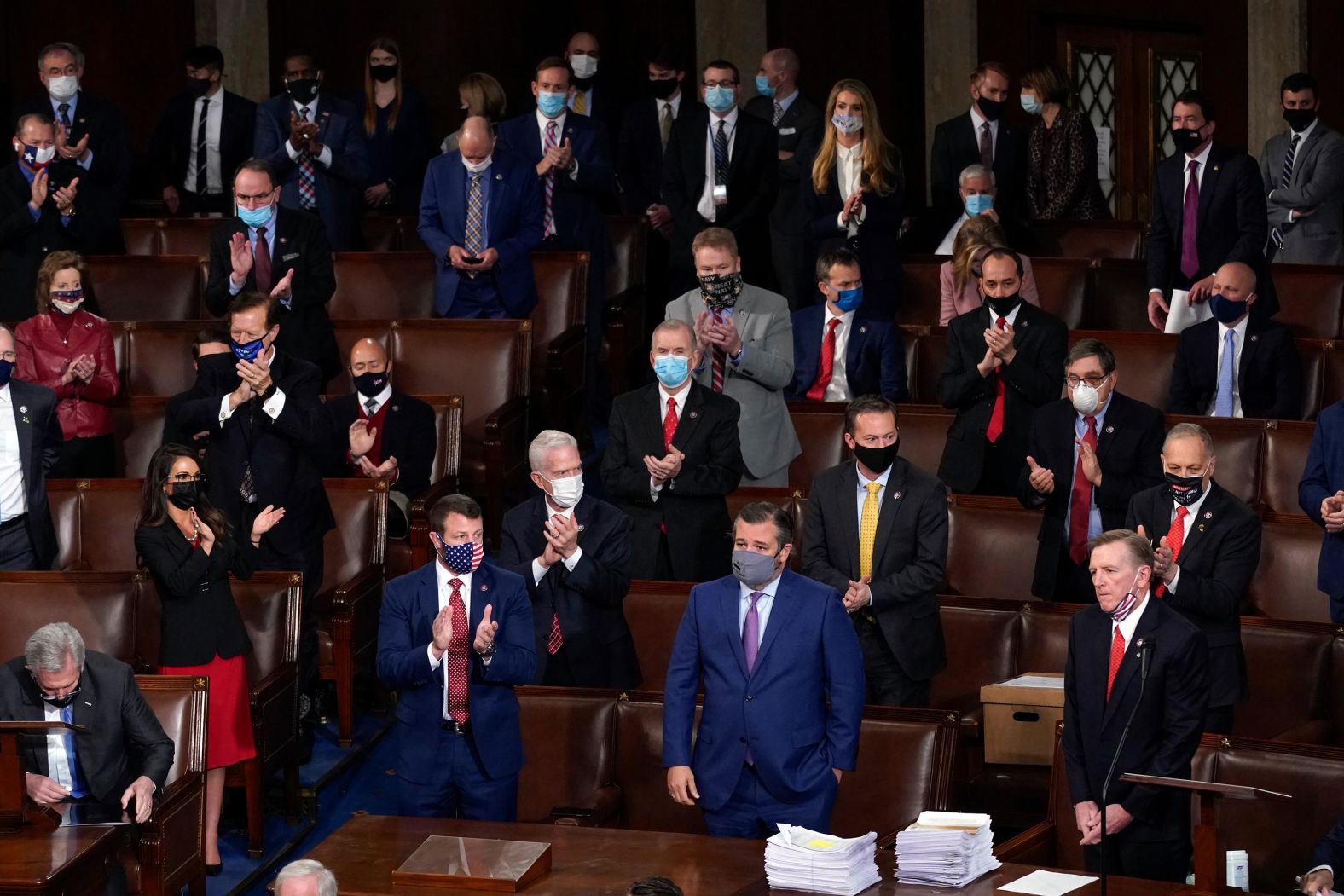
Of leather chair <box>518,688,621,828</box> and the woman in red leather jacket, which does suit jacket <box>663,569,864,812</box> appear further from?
the woman in red leather jacket

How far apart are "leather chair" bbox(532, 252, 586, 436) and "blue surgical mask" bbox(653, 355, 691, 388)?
6.72 ft

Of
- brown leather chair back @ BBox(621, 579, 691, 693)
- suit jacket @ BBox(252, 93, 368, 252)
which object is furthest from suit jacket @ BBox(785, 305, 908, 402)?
suit jacket @ BBox(252, 93, 368, 252)

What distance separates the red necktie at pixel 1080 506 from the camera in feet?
20.8

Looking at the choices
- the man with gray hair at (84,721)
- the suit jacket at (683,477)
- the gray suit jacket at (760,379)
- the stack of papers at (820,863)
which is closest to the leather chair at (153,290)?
the gray suit jacket at (760,379)

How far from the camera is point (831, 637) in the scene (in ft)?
16.6

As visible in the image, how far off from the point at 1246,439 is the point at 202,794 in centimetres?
372

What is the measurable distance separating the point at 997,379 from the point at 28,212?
409 cm

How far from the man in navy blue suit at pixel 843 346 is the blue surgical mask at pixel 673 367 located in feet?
4.37

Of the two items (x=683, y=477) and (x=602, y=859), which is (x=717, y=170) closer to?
(x=683, y=477)

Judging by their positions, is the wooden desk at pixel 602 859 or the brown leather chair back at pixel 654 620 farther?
the brown leather chair back at pixel 654 620

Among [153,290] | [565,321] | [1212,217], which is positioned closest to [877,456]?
[1212,217]

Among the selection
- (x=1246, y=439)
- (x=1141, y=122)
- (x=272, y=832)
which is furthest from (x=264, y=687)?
(x=1141, y=122)

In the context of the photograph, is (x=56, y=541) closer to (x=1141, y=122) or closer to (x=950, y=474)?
(x=950, y=474)

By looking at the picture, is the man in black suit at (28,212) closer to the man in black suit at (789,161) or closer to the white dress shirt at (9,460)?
the white dress shirt at (9,460)
